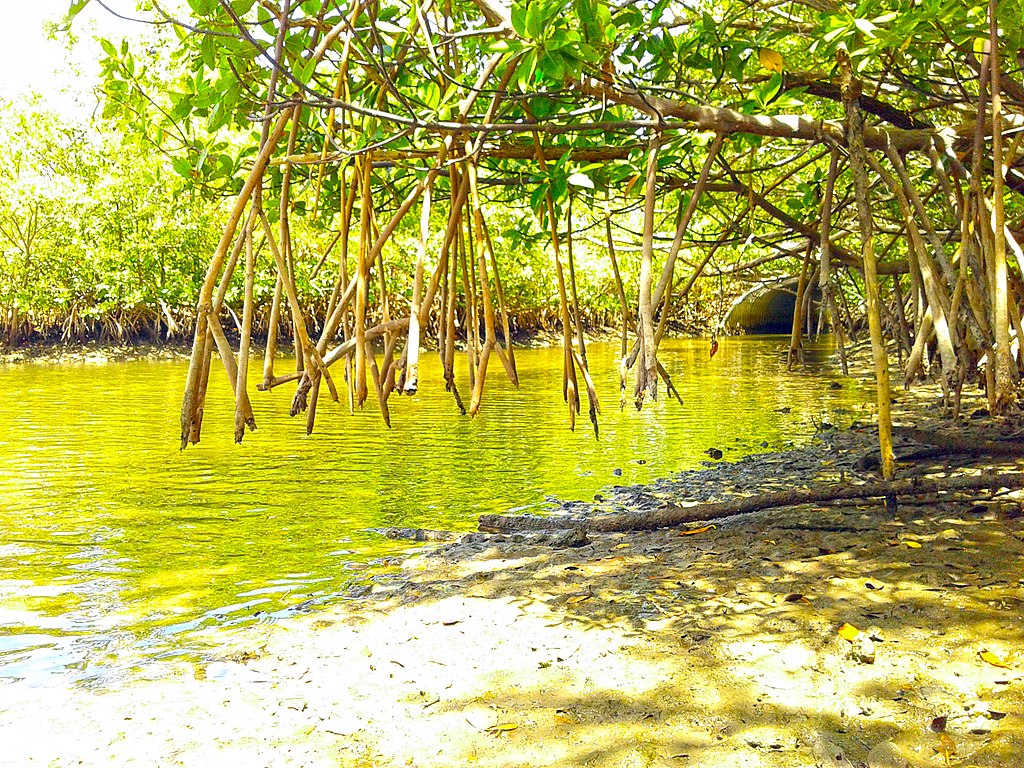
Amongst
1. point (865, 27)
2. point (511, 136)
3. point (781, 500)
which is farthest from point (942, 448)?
point (865, 27)

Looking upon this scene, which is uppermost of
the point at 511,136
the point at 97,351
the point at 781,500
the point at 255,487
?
the point at 511,136

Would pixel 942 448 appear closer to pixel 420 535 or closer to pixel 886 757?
pixel 420 535

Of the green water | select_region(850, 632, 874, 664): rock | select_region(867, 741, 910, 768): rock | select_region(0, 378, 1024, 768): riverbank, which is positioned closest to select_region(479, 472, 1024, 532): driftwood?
select_region(0, 378, 1024, 768): riverbank

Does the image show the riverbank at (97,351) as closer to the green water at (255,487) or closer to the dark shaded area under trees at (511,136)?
the green water at (255,487)

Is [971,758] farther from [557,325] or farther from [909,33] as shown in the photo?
[557,325]

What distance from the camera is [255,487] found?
262 inches

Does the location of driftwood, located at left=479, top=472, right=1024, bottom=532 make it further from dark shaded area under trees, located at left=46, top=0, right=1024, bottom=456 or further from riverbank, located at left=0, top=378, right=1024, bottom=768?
dark shaded area under trees, located at left=46, top=0, right=1024, bottom=456

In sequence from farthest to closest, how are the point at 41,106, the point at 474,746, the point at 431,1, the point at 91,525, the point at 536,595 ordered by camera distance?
the point at 41,106 < the point at 91,525 < the point at 536,595 < the point at 431,1 < the point at 474,746

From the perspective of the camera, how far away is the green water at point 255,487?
4023 millimetres

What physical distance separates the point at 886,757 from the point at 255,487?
5013 millimetres

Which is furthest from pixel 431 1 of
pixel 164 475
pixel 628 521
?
pixel 164 475

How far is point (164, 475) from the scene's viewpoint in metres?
7.17

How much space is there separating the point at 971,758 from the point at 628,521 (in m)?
2.53

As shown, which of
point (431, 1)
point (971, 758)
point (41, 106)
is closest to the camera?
point (971, 758)
